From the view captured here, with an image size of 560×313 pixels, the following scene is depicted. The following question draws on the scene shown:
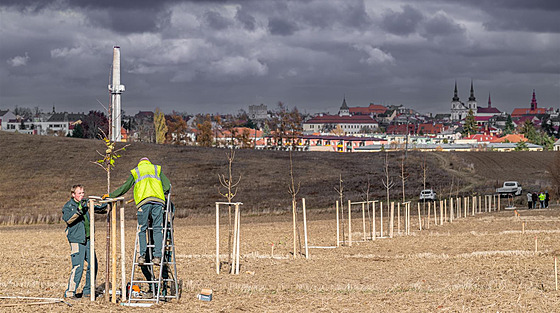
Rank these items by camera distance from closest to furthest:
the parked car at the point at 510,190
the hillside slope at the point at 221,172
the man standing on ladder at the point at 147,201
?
the man standing on ladder at the point at 147,201
the hillside slope at the point at 221,172
the parked car at the point at 510,190

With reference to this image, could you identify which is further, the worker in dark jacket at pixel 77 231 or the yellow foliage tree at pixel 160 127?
the yellow foliage tree at pixel 160 127

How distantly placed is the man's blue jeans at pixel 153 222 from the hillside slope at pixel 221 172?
4387 cm

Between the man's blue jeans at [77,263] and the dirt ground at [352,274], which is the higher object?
the man's blue jeans at [77,263]

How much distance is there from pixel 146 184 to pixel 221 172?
235ft

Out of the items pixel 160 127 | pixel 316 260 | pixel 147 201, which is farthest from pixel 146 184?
pixel 160 127

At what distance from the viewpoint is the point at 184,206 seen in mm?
68438

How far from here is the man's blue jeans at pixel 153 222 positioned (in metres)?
17.0

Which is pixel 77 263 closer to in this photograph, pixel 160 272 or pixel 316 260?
pixel 160 272

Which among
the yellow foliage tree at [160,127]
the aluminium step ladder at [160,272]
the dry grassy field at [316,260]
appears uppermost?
the yellow foliage tree at [160,127]

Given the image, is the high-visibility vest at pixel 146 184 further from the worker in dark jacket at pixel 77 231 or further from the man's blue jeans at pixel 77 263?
the man's blue jeans at pixel 77 263

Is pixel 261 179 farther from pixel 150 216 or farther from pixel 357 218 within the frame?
pixel 150 216

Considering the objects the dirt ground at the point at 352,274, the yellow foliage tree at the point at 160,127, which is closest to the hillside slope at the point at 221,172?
the dirt ground at the point at 352,274

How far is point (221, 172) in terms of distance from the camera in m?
88.6

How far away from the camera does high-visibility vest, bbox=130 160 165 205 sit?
56.1 feet
